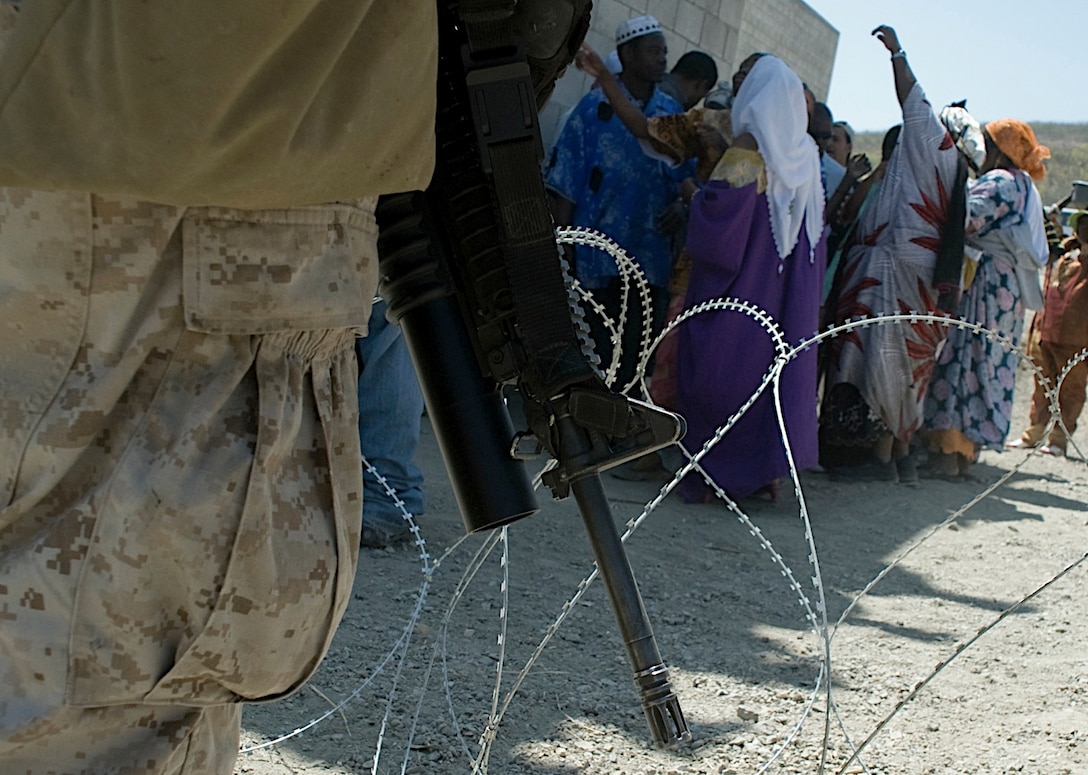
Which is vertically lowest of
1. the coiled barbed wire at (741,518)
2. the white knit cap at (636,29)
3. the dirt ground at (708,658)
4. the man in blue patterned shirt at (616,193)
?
the dirt ground at (708,658)

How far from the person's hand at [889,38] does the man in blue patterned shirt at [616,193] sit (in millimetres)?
1202

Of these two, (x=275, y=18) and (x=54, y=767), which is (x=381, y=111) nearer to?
(x=275, y=18)

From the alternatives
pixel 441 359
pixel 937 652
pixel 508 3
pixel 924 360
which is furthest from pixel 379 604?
pixel 924 360

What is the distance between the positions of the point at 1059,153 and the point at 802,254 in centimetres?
3786

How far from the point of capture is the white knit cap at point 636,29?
6102 millimetres

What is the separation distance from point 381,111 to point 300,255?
135mm

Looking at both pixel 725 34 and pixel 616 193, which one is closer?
pixel 616 193

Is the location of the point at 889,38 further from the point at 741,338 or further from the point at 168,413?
the point at 168,413

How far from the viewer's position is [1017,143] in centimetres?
Answer: 653

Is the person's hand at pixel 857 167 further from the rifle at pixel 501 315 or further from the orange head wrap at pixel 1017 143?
the rifle at pixel 501 315

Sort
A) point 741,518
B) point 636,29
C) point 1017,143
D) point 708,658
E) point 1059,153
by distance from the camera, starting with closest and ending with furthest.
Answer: point 741,518 → point 708,658 → point 636,29 → point 1017,143 → point 1059,153

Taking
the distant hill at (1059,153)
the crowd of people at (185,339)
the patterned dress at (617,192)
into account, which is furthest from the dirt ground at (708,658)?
the distant hill at (1059,153)

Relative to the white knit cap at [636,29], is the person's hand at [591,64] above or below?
below

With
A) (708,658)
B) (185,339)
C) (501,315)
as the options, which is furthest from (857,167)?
(185,339)
